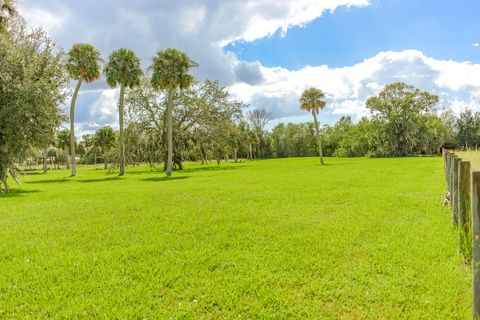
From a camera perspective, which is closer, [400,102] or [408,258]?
[408,258]

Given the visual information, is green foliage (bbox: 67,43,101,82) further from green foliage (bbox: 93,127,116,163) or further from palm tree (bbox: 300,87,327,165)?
green foliage (bbox: 93,127,116,163)

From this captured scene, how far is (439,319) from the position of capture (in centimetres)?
357

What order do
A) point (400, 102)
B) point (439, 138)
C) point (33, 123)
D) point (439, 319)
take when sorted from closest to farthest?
point (439, 319), point (33, 123), point (400, 102), point (439, 138)

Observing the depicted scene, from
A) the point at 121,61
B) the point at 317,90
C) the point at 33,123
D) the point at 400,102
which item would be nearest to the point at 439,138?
the point at 400,102

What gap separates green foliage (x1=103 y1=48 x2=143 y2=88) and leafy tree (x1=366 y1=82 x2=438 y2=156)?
43.3 meters

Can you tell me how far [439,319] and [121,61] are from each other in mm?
32888

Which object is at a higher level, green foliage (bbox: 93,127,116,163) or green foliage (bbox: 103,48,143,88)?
green foliage (bbox: 103,48,143,88)

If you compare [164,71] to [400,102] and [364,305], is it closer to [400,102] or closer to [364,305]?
[364,305]

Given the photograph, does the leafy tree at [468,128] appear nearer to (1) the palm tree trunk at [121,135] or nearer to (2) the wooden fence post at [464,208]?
(1) the palm tree trunk at [121,135]

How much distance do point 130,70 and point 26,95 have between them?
52.7 ft

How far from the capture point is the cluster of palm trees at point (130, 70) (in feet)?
100

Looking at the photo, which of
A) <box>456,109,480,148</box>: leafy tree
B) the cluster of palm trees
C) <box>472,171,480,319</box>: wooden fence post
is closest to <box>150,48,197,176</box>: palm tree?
the cluster of palm trees

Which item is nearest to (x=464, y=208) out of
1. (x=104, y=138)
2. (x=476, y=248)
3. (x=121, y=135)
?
(x=476, y=248)

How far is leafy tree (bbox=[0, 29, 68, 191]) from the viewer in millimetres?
16641
